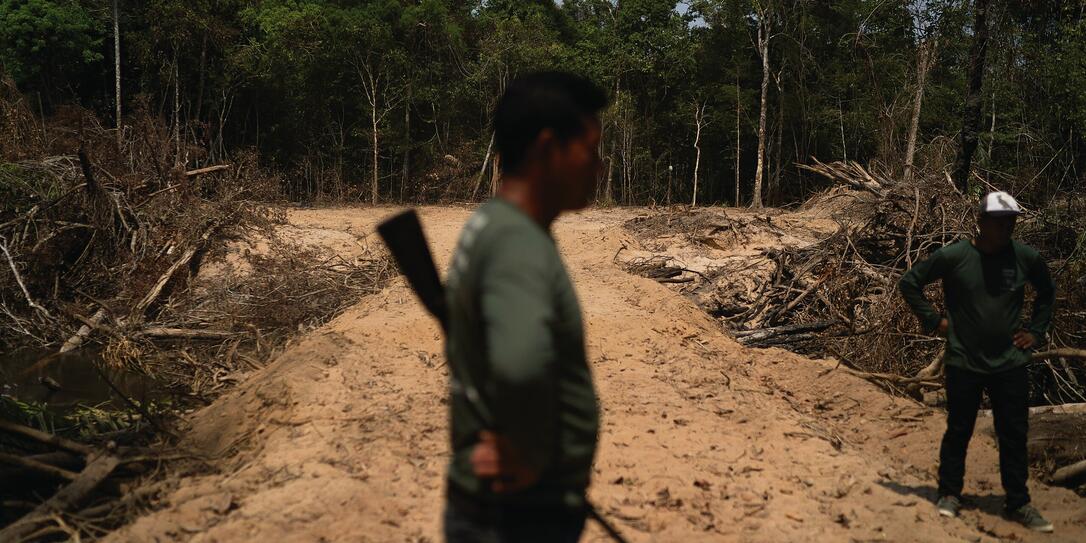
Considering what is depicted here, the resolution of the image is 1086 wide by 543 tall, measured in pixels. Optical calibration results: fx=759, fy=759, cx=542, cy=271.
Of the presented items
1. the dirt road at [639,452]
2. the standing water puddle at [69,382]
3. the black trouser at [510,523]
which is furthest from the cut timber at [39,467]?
the black trouser at [510,523]

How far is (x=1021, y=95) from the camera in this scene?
14.9 metres

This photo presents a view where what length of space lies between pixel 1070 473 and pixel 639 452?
273 cm

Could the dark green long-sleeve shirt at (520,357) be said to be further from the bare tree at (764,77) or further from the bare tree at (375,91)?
the bare tree at (764,77)

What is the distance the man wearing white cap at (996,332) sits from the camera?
3857mm

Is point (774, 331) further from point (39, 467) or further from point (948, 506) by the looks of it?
point (39, 467)

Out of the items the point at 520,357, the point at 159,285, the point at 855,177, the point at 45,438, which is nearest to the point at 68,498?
the point at 45,438

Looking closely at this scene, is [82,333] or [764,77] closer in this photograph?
[82,333]

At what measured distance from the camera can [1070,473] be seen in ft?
15.7

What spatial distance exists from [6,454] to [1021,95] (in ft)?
55.7

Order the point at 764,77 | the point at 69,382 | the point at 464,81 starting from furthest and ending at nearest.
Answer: the point at 464,81
the point at 764,77
the point at 69,382

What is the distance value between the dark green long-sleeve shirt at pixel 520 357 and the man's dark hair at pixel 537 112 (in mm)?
126

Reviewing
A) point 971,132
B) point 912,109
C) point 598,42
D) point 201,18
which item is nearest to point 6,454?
point 971,132

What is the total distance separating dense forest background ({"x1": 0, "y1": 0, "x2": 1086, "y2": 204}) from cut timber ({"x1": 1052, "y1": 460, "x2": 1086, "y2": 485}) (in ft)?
43.6

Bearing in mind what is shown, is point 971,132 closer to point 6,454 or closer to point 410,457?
point 410,457
